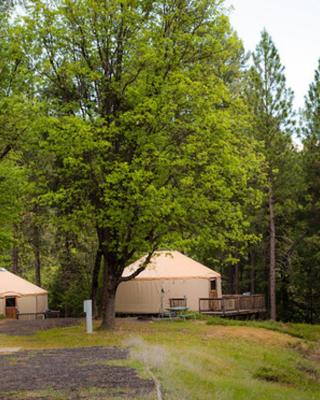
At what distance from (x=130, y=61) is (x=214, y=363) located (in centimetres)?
1066

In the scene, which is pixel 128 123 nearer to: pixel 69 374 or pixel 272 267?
pixel 69 374

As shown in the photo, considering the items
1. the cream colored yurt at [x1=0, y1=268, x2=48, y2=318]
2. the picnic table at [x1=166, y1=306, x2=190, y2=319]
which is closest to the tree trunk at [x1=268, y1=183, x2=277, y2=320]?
the picnic table at [x1=166, y1=306, x2=190, y2=319]

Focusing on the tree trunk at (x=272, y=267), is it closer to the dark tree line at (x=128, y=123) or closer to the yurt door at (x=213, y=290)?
the yurt door at (x=213, y=290)

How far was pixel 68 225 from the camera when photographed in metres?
18.9

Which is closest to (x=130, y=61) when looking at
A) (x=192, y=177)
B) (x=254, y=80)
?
(x=192, y=177)

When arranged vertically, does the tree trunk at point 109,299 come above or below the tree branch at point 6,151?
below

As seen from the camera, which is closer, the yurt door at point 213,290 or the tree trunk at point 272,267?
the tree trunk at point 272,267

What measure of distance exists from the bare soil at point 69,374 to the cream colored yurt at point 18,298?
1907 centimetres

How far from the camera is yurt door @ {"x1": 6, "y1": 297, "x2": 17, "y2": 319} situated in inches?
1252

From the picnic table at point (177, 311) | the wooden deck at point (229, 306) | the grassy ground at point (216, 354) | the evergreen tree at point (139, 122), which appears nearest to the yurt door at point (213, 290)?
the wooden deck at point (229, 306)

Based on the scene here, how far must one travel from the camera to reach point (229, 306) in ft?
90.2

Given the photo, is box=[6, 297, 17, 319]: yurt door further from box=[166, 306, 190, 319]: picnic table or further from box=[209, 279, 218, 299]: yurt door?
box=[209, 279, 218, 299]: yurt door

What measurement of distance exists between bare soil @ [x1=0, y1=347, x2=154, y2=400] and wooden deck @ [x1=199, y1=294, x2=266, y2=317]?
1405 centimetres

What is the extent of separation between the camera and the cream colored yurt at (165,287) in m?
29.0
